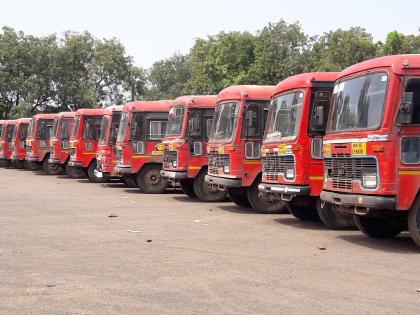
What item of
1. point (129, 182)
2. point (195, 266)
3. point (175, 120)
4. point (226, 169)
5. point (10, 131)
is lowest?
point (195, 266)

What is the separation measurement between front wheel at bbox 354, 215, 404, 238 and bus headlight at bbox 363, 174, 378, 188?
1.41 meters

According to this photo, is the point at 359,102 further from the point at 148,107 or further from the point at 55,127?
the point at 55,127

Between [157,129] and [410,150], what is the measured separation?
39.6 ft

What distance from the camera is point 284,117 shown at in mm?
12648

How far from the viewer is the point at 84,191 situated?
2106cm

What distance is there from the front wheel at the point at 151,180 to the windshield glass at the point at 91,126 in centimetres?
519

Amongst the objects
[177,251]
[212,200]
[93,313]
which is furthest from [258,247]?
[212,200]

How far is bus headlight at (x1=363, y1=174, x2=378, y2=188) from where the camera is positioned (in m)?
9.38

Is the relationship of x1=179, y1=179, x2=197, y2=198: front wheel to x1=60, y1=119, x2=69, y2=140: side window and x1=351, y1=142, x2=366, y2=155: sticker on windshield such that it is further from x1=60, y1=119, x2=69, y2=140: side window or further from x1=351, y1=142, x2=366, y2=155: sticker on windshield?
x1=60, y1=119, x2=69, y2=140: side window

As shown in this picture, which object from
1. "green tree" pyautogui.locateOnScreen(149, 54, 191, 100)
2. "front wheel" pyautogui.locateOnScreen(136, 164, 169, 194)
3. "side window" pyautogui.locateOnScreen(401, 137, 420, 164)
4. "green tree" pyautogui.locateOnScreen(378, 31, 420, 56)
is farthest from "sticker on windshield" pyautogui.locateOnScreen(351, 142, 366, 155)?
"green tree" pyautogui.locateOnScreen(149, 54, 191, 100)

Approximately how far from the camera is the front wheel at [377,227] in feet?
35.8

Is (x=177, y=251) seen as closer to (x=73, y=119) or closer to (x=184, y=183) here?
(x=184, y=183)

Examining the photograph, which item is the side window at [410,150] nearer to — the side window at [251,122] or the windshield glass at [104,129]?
the side window at [251,122]

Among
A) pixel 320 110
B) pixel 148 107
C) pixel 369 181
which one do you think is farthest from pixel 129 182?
pixel 369 181
